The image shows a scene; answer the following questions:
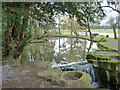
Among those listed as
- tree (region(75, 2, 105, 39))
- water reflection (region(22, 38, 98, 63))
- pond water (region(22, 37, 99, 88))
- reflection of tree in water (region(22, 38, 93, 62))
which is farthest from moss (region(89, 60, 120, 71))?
tree (region(75, 2, 105, 39))

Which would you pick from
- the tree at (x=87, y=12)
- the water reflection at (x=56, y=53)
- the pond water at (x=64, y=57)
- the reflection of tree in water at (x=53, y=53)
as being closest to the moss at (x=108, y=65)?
the pond water at (x=64, y=57)

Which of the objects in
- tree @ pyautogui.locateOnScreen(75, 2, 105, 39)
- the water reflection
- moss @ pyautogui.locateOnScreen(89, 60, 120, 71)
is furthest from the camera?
the water reflection

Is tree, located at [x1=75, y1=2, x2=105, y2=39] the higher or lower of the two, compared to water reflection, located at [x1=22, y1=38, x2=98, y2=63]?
higher

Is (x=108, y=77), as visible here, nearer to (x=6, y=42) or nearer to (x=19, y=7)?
(x=19, y=7)

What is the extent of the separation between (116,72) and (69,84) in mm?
2057

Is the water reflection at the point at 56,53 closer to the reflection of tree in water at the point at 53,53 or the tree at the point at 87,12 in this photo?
the reflection of tree in water at the point at 53,53

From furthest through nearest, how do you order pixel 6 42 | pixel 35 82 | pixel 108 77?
pixel 6 42 → pixel 108 77 → pixel 35 82

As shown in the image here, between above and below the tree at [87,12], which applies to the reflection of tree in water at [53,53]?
below

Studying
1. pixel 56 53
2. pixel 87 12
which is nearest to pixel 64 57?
pixel 56 53

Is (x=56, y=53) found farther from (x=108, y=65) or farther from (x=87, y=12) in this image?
(x=87, y=12)

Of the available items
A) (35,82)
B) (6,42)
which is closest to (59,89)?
(35,82)

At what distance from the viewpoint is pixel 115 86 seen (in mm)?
3852

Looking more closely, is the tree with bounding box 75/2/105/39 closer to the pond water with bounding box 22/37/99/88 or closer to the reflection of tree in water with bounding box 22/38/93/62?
the pond water with bounding box 22/37/99/88

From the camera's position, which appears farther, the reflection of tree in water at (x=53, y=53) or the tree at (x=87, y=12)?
the reflection of tree in water at (x=53, y=53)
